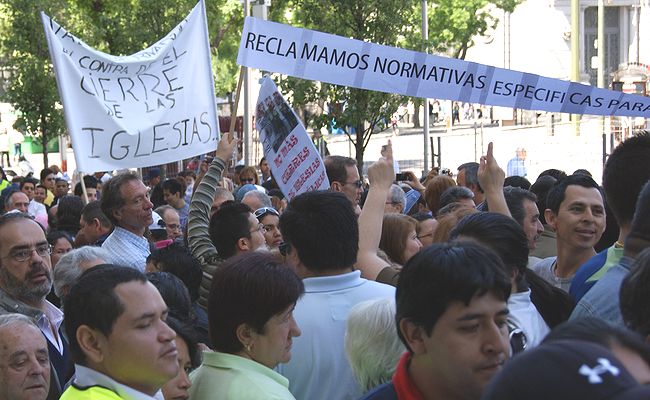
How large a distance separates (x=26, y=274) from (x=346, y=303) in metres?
2.22

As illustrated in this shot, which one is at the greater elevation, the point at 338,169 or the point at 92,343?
the point at 338,169

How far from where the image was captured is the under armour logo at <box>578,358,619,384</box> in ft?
5.47

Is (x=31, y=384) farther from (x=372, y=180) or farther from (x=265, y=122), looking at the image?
(x=265, y=122)

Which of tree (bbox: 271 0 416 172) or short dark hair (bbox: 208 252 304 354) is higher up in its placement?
tree (bbox: 271 0 416 172)

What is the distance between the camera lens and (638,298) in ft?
9.68

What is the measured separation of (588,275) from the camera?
4.93m

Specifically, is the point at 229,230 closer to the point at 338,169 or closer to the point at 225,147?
the point at 225,147

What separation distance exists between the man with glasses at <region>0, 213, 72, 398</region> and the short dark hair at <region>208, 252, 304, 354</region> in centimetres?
209

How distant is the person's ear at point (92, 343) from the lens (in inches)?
141

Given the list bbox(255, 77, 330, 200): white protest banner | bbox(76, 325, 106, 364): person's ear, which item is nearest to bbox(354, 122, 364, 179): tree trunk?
bbox(255, 77, 330, 200): white protest banner

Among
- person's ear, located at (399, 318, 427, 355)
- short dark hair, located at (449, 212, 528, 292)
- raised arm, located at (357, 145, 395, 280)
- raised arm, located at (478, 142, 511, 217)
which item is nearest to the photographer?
person's ear, located at (399, 318, 427, 355)

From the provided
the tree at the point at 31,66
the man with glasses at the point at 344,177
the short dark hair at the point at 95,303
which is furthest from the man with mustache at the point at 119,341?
the tree at the point at 31,66

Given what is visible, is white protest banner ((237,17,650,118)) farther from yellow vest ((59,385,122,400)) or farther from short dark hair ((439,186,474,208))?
yellow vest ((59,385,122,400))

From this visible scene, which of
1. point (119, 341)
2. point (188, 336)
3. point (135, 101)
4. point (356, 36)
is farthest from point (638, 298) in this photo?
point (356, 36)
